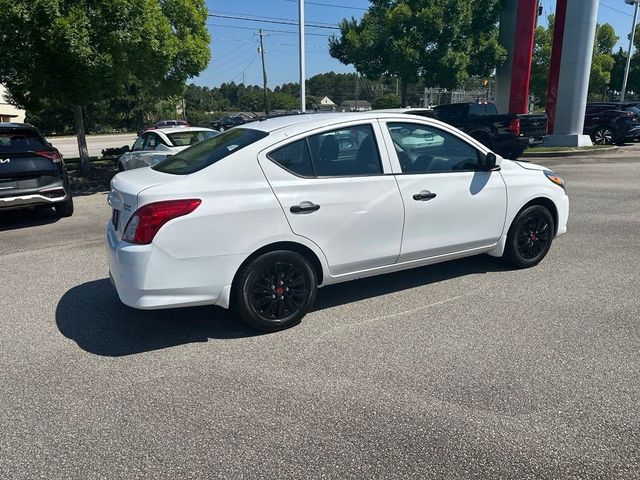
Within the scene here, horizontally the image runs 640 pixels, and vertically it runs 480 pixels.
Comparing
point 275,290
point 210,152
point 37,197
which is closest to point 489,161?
point 275,290

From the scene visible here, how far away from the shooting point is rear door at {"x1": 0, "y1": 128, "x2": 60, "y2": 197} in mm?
7871

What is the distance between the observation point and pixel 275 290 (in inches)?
162

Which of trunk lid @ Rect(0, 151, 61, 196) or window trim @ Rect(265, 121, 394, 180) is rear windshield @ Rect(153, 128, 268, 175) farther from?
trunk lid @ Rect(0, 151, 61, 196)

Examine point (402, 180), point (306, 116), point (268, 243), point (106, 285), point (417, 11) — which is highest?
point (417, 11)

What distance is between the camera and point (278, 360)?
12.3 ft

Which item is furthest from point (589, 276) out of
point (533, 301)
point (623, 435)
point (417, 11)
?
point (417, 11)

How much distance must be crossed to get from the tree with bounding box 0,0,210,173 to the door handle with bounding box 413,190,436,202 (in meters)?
8.53

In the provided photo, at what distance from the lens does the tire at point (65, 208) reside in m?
8.82

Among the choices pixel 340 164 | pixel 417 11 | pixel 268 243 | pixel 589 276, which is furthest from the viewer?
pixel 417 11

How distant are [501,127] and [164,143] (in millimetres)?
10147

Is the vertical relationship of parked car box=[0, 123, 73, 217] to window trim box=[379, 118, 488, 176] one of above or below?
below

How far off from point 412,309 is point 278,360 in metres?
1.42

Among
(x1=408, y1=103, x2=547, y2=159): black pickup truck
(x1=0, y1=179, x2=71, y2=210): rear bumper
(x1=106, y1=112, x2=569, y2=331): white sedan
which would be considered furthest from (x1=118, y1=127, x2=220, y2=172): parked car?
(x1=408, y1=103, x2=547, y2=159): black pickup truck

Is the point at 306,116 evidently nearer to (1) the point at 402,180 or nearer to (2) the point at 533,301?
(1) the point at 402,180
